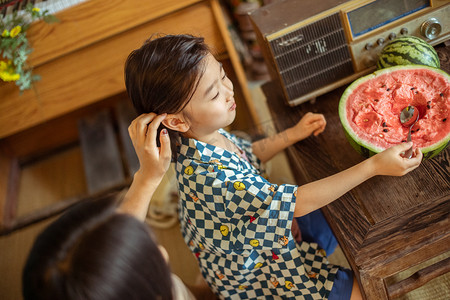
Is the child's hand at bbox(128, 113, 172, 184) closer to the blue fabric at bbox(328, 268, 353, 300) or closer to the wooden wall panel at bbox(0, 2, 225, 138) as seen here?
the blue fabric at bbox(328, 268, 353, 300)

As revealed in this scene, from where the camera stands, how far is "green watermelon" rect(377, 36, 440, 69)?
109cm

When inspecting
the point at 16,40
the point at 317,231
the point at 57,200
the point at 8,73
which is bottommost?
the point at 57,200

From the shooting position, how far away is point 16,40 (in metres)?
1.61

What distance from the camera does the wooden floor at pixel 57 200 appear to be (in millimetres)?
1736

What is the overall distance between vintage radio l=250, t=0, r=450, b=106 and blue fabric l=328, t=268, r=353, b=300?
1.86ft

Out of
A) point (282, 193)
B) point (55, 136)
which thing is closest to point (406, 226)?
point (282, 193)

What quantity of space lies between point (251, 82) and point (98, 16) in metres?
1.12

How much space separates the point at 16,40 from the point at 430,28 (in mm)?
1530

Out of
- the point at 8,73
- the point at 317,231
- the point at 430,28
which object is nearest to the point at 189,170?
the point at 317,231

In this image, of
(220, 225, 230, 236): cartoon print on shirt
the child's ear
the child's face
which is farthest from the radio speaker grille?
(220, 225, 230, 236): cartoon print on shirt

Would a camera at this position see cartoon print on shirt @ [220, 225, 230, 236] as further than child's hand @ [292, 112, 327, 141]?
No

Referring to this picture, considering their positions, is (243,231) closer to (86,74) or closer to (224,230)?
(224,230)

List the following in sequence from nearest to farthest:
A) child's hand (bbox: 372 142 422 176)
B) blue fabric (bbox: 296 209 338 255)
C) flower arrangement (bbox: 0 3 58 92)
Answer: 1. child's hand (bbox: 372 142 422 176)
2. blue fabric (bbox: 296 209 338 255)
3. flower arrangement (bbox: 0 3 58 92)

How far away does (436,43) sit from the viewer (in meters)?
1.22
